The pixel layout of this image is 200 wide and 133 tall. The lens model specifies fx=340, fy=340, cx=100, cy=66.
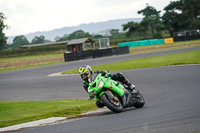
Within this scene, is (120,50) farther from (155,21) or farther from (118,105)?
(155,21)

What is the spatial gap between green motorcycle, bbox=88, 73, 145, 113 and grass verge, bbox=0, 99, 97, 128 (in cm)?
132

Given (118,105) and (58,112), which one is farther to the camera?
(58,112)

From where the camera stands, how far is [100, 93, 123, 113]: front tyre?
8.79 metres

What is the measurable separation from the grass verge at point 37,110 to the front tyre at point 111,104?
1510 mm

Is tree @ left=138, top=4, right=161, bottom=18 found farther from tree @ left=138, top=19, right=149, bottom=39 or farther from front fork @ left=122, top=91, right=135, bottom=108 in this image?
front fork @ left=122, top=91, right=135, bottom=108

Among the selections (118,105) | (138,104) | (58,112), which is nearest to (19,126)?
(58,112)

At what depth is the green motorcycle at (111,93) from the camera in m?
8.87

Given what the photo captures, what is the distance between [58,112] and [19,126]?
1.88 metres

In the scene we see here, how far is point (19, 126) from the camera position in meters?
8.55

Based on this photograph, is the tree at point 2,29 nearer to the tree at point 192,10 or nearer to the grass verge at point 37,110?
the tree at point 192,10

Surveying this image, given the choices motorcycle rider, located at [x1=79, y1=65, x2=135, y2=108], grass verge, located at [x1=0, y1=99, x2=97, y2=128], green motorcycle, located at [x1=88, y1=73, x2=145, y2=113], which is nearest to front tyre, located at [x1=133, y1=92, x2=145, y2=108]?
green motorcycle, located at [x1=88, y1=73, x2=145, y2=113]

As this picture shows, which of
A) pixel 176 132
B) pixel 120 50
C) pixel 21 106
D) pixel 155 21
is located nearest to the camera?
pixel 176 132

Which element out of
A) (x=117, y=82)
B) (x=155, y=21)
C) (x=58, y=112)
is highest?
(x=155, y=21)

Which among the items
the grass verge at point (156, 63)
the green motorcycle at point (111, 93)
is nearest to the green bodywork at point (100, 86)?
the green motorcycle at point (111, 93)
